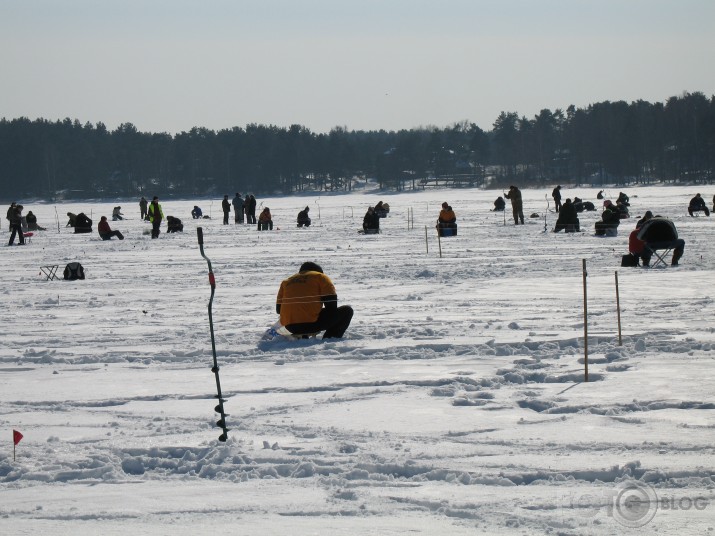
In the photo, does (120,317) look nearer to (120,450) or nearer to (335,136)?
(120,450)

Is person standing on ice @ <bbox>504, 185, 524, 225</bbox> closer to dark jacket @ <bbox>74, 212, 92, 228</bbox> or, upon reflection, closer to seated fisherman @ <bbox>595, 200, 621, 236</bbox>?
seated fisherman @ <bbox>595, 200, 621, 236</bbox>

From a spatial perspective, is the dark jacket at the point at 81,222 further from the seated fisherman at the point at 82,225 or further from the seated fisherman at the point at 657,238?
the seated fisherman at the point at 657,238

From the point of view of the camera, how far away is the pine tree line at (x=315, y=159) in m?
124

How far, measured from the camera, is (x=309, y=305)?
11.1 m

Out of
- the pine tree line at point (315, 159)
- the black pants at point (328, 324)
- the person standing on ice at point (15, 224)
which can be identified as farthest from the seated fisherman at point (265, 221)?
the pine tree line at point (315, 159)

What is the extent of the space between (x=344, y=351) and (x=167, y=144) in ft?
468

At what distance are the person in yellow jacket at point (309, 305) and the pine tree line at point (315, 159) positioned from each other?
110 meters

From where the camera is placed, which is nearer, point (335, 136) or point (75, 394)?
point (75, 394)

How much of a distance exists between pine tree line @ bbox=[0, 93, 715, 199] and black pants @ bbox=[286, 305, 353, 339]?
10986cm

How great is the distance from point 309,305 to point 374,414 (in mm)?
3528

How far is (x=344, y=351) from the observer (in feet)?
35.0

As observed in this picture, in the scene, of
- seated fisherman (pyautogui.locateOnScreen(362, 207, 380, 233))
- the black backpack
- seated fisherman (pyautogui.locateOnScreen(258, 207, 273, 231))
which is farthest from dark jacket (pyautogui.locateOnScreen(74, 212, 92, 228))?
the black backpack

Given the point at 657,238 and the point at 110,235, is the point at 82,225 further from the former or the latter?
the point at 657,238

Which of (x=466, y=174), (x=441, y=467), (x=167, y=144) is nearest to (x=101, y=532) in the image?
(x=441, y=467)
